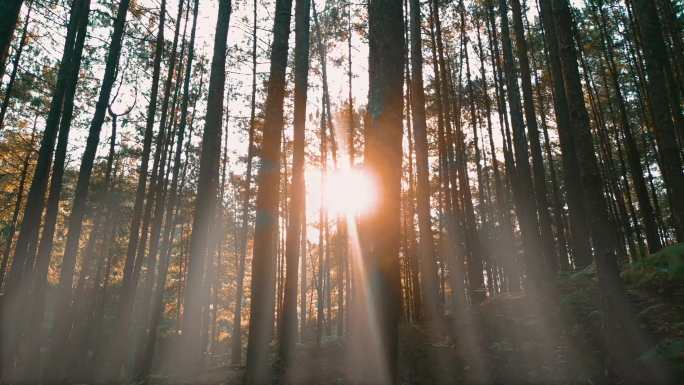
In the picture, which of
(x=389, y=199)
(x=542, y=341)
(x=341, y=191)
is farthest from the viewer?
(x=341, y=191)

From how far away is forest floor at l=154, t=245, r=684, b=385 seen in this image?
4438mm

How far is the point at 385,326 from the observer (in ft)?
9.00

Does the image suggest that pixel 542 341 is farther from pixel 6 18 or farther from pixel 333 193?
pixel 333 193

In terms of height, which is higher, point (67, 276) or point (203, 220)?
point (203, 220)

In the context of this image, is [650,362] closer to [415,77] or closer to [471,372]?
[471,372]

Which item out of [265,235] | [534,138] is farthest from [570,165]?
[265,235]

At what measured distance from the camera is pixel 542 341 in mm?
5516

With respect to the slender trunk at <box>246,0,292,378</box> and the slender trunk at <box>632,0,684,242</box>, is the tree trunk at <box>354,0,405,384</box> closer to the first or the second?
the slender trunk at <box>246,0,292,378</box>

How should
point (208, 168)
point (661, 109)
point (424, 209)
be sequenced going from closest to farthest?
A: point (661, 109), point (208, 168), point (424, 209)

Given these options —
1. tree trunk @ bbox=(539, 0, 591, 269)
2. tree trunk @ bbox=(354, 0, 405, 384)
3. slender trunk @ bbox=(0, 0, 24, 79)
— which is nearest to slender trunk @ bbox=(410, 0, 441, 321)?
tree trunk @ bbox=(539, 0, 591, 269)

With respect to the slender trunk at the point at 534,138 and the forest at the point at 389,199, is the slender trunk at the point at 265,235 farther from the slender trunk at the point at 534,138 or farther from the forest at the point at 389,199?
the slender trunk at the point at 534,138

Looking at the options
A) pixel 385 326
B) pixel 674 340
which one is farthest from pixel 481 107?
pixel 385 326

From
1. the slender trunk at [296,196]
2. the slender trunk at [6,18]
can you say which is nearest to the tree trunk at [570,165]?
the slender trunk at [296,196]

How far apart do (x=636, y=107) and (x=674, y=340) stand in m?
16.2
